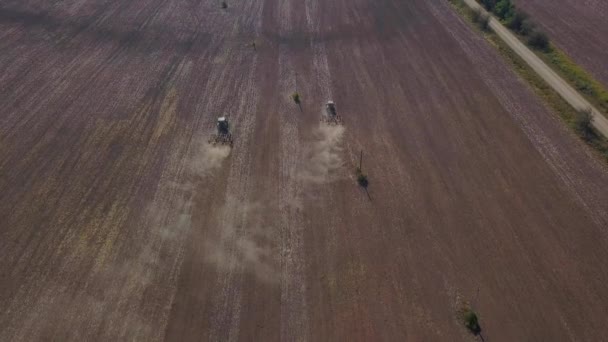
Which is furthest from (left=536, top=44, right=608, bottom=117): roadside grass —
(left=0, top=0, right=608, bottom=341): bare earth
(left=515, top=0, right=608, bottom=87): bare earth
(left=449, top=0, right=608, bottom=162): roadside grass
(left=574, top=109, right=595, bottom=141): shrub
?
(left=0, top=0, right=608, bottom=341): bare earth

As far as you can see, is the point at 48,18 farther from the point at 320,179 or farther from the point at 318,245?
the point at 318,245

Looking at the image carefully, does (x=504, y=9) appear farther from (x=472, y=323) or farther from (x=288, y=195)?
(x=472, y=323)

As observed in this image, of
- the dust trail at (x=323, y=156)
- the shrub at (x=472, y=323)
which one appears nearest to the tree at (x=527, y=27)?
the dust trail at (x=323, y=156)

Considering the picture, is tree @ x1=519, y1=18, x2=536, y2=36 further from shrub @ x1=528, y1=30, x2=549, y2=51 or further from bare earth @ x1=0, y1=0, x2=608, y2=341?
bare earth @ x1=0, y1=0, x2=608, y2=341

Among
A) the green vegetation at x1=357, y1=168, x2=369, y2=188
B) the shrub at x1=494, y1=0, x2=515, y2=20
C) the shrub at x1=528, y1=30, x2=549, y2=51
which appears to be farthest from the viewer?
the shrub at x1=494, y1=0, x2=515, y2=20

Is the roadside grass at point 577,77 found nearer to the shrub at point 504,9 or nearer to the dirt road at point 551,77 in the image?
the dirt road at point 551,77

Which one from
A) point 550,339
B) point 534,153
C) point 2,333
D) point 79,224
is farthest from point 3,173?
point 534,153
